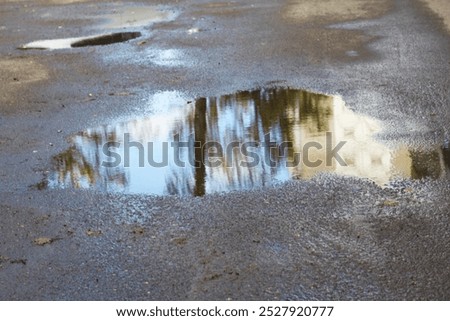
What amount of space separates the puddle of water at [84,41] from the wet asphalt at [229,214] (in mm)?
2107

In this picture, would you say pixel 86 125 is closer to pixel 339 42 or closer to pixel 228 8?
pixel 339 42

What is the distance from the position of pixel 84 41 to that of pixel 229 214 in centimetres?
823

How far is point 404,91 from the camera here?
9281 millimetres

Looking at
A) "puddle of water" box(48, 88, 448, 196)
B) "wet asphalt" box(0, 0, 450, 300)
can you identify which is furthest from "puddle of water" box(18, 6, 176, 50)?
"puddle of water" box(48, 88, 448, 196)

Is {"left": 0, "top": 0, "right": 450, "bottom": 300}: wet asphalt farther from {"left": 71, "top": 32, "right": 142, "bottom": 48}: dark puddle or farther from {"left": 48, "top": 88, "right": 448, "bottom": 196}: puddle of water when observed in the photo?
{"left": 71, "top": 32, "right": 142, "bottom": 48}: dark puddle

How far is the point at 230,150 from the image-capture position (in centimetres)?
755

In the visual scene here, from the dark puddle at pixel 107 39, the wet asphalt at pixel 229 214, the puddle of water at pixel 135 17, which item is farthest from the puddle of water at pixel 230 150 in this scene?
the puddle of water at pixel 135 17

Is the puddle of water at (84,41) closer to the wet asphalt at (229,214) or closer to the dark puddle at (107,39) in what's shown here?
the dark puddle at (107,39)

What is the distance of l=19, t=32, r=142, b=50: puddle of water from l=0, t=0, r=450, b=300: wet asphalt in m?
2.11

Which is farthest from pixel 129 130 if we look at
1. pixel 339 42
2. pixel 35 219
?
pixel 339 42

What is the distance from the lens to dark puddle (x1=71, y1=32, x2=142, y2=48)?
13.3 metres

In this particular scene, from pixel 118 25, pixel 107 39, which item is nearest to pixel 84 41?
pixel 107 39

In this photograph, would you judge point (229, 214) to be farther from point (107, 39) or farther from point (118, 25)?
point (118, 25)

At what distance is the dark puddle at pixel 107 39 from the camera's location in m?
13.3
